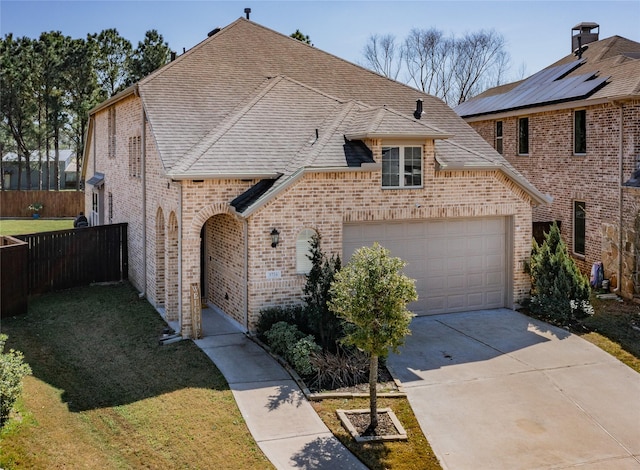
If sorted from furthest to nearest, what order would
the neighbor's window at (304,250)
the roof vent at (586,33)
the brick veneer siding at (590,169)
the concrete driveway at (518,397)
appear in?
the roof vent at (586,33)
the brick veneer siding at (590,169)
the neighbor's window at (304,250)
the concrete driveway at (518,397)

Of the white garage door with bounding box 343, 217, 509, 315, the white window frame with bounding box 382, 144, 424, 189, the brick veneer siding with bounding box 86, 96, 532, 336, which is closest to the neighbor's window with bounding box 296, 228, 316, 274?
the brick veneer siding with bounding box 86, 96, 532, 336

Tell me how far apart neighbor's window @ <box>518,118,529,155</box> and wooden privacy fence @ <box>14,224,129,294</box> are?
46.3 feet

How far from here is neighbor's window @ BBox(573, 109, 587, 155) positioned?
19641mm

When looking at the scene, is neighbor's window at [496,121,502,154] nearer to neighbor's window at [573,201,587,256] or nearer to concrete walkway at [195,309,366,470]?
neighbor's window at [573,201,587,256]

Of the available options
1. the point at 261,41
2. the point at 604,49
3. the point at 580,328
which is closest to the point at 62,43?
the point at 261,41

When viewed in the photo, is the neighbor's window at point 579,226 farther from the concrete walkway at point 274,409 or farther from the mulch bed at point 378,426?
the mulch bed at point 378,426

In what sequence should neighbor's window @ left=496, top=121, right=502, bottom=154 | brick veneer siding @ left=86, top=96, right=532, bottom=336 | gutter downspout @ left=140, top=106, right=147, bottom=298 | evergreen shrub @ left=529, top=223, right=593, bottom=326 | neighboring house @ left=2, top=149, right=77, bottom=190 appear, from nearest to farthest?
1. brick veneer siding @ left=86, top=96, right=532, bottom=336
2. evergreen shrub @ left=529, top=223, right=593, bottom=326
3. gutter downspout @ left=140, top=106, right=147, bottom=298
4. neighbor's window @ left=496, top=121, right=502, bottom=154
5. neighboring house @ left=2, top=149, right=77, bottom=190

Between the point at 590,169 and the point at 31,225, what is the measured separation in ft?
95.6

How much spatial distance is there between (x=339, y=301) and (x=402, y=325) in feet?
3.33

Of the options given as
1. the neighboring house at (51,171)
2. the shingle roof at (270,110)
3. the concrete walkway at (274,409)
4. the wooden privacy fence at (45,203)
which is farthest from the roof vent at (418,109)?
the neighboring house at (51,171)

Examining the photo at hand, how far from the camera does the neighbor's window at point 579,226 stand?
19.8 m

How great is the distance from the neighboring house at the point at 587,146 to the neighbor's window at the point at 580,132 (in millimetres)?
31

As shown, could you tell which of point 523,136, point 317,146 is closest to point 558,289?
point 317,146

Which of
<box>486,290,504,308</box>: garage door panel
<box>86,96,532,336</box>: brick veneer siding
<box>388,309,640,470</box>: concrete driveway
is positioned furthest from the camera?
<box>486,290,504,308</box>: garage door panel
